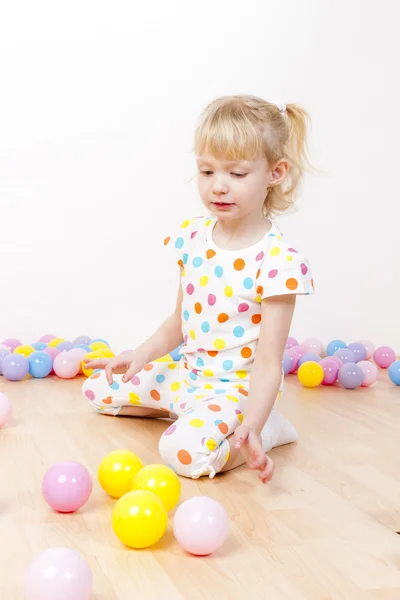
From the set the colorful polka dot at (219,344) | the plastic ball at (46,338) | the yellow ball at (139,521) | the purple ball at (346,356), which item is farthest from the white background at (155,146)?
the yellow ball at (139,521)

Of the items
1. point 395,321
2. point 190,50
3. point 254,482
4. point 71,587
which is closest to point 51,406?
point 254,482

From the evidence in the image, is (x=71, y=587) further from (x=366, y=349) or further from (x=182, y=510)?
(x=366, y=349)

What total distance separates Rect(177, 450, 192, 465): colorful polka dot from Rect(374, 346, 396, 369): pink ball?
4.95 ft

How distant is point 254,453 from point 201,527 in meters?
0.29

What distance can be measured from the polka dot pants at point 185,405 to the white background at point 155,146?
0.90 m

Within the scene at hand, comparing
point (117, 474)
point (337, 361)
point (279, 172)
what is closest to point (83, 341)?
point (337, 361)

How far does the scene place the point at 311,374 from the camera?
8.27ft

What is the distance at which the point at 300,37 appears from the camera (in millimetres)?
3178

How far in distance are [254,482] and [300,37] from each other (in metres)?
2.12

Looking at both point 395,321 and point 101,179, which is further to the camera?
point 395,321

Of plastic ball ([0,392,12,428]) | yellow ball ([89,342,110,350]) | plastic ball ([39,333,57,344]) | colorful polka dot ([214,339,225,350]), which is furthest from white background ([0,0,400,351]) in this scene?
colorful polka dot ([214,339,225,350])

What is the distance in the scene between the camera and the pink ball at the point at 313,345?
3010 millimetres

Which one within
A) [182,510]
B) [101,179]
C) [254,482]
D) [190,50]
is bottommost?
[254,482]

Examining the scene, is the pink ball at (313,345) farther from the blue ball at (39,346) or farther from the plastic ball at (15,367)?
the plastic ball at (15,367)
